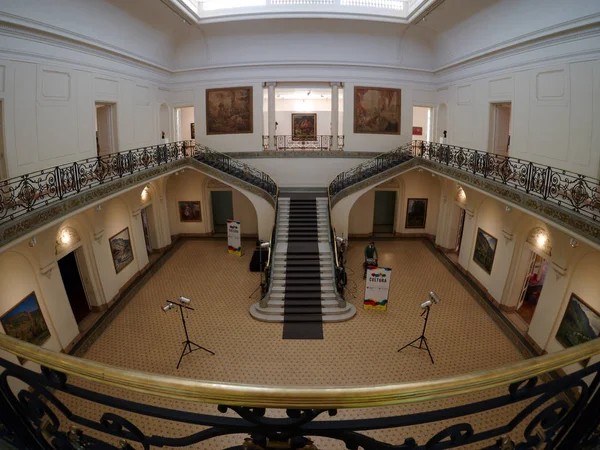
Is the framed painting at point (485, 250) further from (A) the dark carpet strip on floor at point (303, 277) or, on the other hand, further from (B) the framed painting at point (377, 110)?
(B) the framed painting at point (377, 110)

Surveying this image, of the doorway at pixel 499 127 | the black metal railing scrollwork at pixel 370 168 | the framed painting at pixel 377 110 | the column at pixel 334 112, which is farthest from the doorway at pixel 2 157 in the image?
the doorway at pixel 499 127

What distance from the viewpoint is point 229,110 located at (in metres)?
18.7

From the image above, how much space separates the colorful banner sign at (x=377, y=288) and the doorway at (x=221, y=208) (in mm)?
10580

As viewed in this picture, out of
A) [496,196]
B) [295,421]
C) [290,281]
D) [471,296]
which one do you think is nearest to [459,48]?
[496,196]

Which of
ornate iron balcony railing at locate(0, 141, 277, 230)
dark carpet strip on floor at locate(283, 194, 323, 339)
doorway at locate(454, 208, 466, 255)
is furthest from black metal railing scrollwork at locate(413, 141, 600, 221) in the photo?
ornate iron balcony railing at locate(0, 141, 277, 230)

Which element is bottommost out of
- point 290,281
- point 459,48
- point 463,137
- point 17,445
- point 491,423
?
point 491,423

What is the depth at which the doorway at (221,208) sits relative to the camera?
2027 centimetres

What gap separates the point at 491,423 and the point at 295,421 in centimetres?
780

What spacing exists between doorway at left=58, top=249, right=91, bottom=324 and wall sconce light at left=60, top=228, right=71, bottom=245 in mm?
1146

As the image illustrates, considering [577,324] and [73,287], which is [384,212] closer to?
[577,324]

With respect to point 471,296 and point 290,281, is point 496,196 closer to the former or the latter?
point 471,296

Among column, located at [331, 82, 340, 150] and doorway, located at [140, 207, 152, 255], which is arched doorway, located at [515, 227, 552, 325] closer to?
column, located at [331, 82, 340, 150]

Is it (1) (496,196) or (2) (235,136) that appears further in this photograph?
(2) (235,136)

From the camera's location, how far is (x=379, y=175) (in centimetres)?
1680
